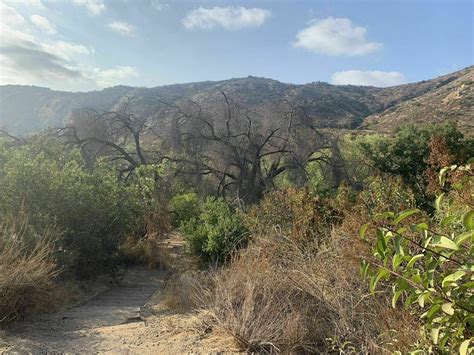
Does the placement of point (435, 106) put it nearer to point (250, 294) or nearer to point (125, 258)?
point (125, 258)

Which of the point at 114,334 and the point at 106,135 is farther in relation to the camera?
the point at 106,135

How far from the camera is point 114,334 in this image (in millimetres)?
A: 5402

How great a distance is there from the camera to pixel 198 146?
19.0m

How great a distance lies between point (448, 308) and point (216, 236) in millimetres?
7110

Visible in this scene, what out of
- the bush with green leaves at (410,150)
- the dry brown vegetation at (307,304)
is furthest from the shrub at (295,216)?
the bush with green leaves at (410,150)

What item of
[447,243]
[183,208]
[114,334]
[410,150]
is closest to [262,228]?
[114,334]

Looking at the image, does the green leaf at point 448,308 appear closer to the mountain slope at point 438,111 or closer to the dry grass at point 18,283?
the dry grass at point 18,283

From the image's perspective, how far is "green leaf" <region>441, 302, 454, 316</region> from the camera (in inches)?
70.1

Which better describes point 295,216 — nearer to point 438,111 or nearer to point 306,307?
point 306,307

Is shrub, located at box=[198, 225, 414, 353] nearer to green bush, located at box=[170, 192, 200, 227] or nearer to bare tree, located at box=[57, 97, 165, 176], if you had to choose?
green bush, located at box=[170, 192, 200, 227]

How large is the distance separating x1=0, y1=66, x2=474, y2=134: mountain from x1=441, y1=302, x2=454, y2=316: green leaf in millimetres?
33690

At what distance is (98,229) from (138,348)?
5.70m

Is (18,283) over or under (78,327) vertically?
over

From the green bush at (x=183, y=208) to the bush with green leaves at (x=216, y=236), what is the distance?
211 inches
